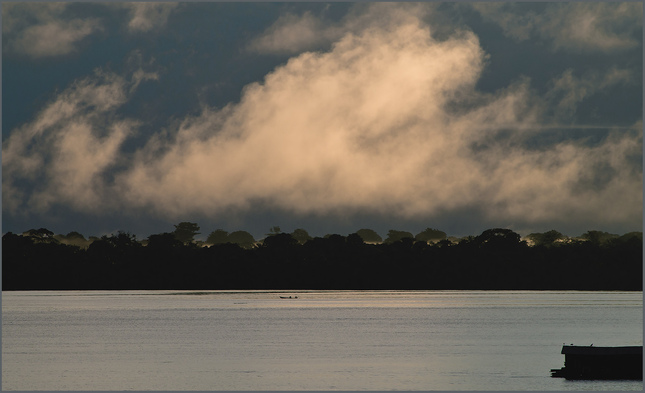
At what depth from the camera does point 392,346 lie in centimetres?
8456

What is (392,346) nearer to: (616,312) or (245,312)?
(245,312)

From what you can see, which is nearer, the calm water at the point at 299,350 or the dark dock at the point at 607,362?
the dark dock at the point at 607,362

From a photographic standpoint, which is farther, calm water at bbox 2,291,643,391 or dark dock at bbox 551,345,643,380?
calm water at bbox 2,291,643,391

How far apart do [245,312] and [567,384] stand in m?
107

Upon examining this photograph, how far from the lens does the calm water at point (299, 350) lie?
5859cm

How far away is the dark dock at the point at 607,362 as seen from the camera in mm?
52781

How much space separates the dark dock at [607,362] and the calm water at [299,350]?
1.01 meters

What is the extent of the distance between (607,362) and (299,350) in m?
32.2

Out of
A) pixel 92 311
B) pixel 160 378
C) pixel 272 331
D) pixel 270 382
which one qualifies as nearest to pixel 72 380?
pixel 160 378

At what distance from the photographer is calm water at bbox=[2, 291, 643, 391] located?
192 feet

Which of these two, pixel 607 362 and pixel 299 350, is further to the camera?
pixel 299 350

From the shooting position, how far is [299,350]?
79938 mm

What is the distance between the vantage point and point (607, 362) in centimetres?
5341

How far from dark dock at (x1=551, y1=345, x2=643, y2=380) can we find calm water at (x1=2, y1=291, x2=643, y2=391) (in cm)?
101
